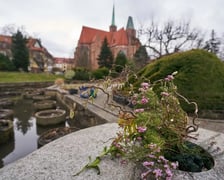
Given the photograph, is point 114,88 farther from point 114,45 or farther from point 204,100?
point 114,45

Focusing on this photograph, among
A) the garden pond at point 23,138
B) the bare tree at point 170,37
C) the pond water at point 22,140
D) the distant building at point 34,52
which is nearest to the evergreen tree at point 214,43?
the bare tree at point 170,37

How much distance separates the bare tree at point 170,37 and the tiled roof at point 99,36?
51.5ft

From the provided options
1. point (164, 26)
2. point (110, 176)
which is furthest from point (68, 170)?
point (164, 26)

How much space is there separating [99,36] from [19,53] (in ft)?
54.7

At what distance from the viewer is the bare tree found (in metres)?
16.7

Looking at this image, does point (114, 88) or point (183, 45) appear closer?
point (114, 88)

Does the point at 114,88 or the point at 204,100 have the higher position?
the point at 114,88

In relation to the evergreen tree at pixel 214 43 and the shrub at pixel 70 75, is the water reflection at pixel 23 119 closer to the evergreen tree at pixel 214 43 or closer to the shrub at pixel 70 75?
the shrub at pixel 70 75

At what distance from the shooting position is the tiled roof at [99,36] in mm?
33688

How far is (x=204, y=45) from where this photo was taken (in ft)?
63.1

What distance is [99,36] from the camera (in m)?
35.0

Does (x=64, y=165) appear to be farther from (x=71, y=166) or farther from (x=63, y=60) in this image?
(x=63, y=60)

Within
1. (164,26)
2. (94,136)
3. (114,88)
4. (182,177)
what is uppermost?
(164,26)

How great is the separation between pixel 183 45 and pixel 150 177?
19350mm
